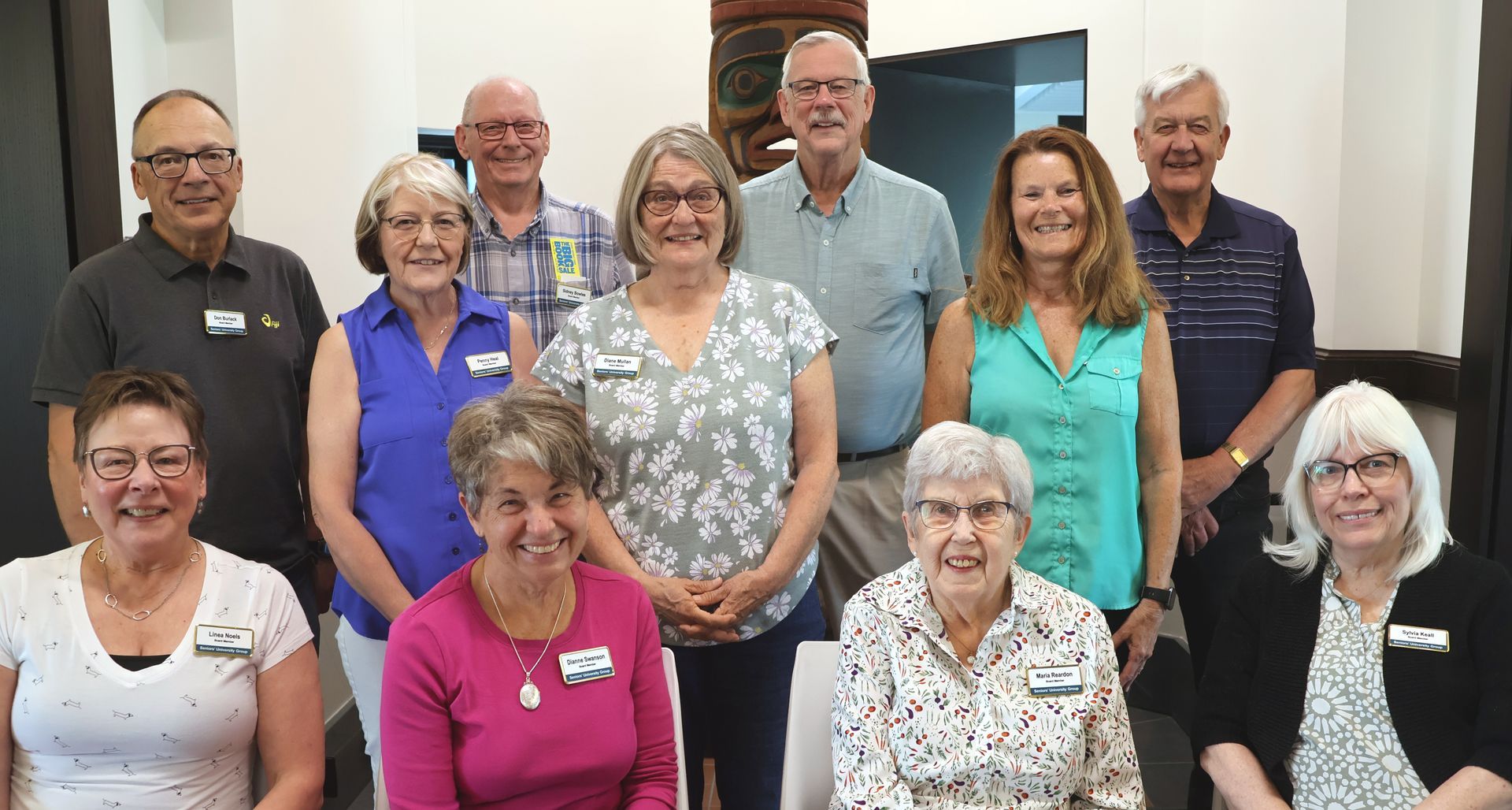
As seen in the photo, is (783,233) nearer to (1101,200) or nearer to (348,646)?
(1101,200)

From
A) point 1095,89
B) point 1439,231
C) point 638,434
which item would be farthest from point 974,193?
point 638,434

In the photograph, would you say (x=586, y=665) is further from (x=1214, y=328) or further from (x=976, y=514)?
(x=1214, y=328)

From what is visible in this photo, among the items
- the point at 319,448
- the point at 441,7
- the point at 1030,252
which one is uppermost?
the point at 441,7

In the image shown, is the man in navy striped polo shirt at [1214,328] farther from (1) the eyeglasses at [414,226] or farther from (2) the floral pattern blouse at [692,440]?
(1) the eyeglasses at [414,226]

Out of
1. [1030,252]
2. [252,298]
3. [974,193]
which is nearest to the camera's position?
[1030,252]

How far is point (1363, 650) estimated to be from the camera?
1.84 meters

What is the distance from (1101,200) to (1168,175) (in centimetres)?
58

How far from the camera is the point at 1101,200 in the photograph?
2160 mm

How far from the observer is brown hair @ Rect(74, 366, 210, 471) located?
178 centimetres

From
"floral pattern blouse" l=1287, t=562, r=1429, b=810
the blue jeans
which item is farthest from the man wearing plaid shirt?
"floral pattern blouse" l=1287, t=562, r=1429, b=810

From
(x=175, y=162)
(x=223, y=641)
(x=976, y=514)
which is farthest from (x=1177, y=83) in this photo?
(x=223, y=641)

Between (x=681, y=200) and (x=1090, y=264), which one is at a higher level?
(x=681, y=200)

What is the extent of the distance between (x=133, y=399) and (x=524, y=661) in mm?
722

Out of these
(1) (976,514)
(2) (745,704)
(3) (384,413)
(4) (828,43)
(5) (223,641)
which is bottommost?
(2) (745,704)
